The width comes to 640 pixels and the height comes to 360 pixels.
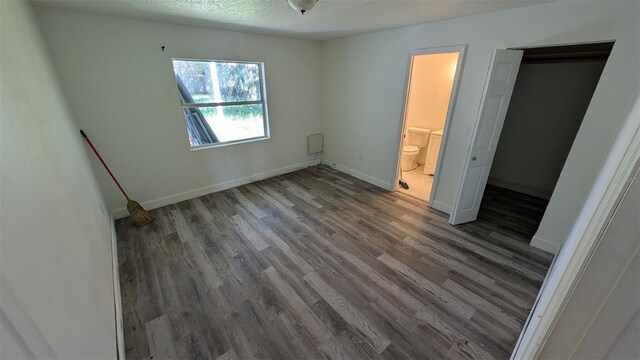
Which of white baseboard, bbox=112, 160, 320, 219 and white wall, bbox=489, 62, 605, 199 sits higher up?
white wall, bbox=489, 62, 605, 199

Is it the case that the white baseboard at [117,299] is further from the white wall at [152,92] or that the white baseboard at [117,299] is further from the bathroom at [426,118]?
the bathroom at [426,118]

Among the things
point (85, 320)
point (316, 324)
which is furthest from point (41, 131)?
point (316, 324)

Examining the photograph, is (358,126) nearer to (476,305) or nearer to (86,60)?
(476,305)

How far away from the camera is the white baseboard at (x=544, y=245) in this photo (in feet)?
8.09

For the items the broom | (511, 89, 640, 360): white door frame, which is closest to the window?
the broom

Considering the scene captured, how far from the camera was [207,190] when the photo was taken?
377 cm

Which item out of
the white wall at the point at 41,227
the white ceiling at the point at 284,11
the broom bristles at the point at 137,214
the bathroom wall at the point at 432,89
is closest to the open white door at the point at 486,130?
the white ceiling at the point at 284,11

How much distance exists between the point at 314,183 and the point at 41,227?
3423mm

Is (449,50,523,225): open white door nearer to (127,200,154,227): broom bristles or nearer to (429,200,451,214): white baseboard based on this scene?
(429,200,451,214): white baseboard

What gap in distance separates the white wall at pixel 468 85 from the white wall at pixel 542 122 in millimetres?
1701

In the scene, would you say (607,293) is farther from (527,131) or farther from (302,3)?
(527,131)

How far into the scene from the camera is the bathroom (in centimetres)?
418

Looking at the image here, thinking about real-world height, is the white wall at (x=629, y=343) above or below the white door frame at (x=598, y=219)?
below

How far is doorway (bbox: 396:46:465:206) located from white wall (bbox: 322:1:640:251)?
646 millimetres
